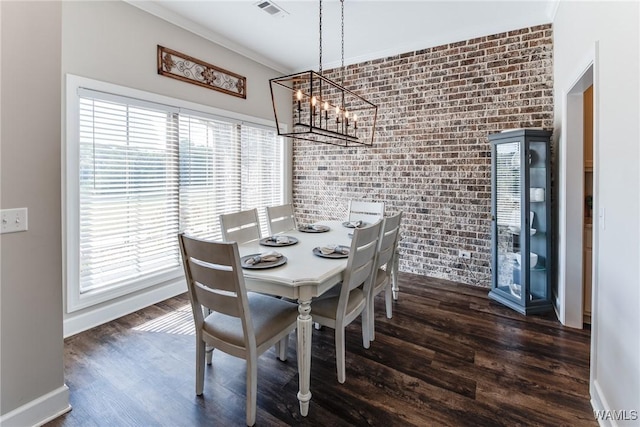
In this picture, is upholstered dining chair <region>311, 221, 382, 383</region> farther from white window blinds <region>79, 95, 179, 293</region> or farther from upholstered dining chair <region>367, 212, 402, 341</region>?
white window blinds <region>79, 95, 179, 293</region>

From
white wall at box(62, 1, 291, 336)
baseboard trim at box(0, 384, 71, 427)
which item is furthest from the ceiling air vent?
baseboard trim at box(0, 384, 71, 427)

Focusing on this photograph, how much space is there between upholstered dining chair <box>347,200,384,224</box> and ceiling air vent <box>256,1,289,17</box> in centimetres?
226

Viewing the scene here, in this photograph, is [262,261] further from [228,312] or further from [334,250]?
[334,250]

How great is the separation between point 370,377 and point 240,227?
1.59m

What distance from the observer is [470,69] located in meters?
3.66

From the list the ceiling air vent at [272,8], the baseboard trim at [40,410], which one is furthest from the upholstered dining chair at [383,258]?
the ceiling air vent at [272,8]

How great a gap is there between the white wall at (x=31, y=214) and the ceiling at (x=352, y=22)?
1.77m

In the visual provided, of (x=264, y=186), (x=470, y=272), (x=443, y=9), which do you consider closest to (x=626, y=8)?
(x=443, y=9)

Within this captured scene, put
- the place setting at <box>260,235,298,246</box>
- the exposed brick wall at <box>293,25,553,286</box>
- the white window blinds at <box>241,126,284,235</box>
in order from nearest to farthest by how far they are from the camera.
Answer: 1. the place setting at <box>260,235,298,246</box>
2. the exposed brick wall at <box>293,25,553,286</box>
3. the white window blinds at <box>241,126,284,235</box>

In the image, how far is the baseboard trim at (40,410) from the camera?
5.04 feet

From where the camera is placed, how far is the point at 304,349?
5.51ft

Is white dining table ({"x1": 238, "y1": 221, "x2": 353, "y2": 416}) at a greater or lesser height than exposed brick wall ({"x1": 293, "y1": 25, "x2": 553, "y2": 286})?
lesser

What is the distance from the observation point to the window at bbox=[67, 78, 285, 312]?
8.57 ft

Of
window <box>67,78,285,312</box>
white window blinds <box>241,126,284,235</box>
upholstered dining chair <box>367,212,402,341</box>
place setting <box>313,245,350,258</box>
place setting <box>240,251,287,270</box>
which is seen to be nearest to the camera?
place setting <box>240,251,287,270</box>
